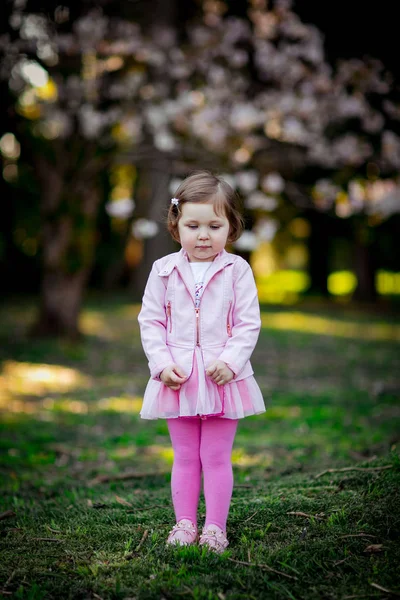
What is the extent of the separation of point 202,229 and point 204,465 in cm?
103

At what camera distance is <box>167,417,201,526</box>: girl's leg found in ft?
9.52

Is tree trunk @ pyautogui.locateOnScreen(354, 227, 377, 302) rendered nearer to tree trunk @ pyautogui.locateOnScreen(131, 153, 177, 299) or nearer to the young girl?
tree trunk @ pyautogui.locateOnScreen(131, 153, 177, 299)

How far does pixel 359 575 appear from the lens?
243 cm

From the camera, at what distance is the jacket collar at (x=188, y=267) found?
290cm

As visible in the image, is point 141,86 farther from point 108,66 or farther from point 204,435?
point 204,435

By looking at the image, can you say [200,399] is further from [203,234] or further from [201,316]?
[203,234]

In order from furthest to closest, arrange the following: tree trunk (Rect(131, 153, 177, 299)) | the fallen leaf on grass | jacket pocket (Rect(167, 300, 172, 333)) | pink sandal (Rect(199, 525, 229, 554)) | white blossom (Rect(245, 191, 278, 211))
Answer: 1. white blossom (Rect(245, 191, 278, 211))
2. tree trunk (Rect(131, 153, 177, 299))
3. jacket pocket (Rect(167, 300, 172, 333))
4. pink sandal (Rect(199, 525, 229, 554))
5. the fallen leaf on grass

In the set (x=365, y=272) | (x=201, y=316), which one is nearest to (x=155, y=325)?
(x=201, y=316)

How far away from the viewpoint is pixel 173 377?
2729mm

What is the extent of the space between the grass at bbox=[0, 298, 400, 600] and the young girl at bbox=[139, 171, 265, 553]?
0.79 feet

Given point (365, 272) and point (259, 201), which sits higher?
point (259, 201)

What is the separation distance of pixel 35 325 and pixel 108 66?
15.0 ft

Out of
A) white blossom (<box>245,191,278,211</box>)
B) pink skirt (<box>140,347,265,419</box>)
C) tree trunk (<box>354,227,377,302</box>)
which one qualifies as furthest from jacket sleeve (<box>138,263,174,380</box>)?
tree trunk (<box>354,227,377,302</box>)

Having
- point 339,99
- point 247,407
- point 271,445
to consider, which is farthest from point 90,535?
point 339,99
